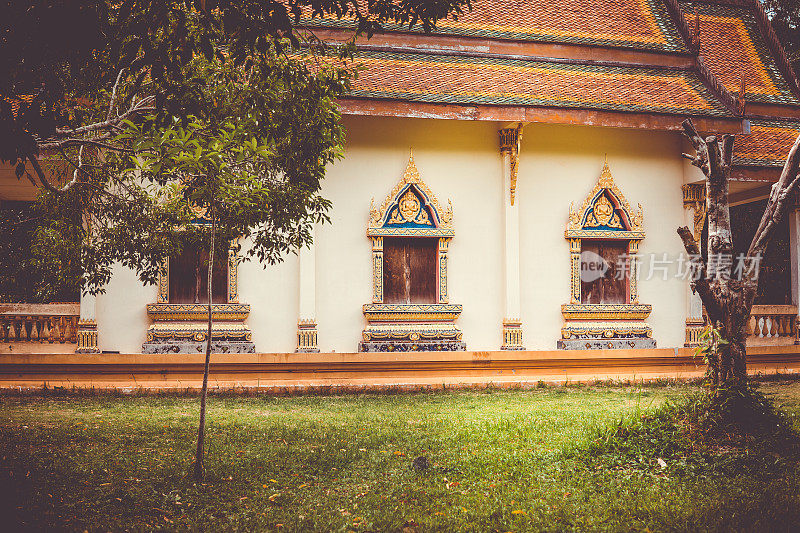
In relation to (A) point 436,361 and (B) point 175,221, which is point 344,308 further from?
(B) point 175,221

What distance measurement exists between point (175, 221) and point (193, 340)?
4.66 m

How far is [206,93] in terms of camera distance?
18.6 ft

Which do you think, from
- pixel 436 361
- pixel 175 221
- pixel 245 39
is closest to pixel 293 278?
pixel 436 361

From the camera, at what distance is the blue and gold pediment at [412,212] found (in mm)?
11438

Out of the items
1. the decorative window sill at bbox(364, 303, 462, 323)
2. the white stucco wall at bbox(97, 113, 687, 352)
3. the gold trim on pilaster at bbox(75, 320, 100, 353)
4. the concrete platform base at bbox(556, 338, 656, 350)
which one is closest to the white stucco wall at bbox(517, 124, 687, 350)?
the white stucco wall at bbox(97, 113, 687, 352)

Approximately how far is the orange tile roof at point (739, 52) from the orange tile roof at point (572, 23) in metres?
0.91

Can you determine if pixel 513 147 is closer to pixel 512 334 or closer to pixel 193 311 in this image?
pixel 512 334

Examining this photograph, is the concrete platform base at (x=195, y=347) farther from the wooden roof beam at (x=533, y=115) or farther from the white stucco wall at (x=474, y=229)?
the wooden roof beam at (x=533, y=115)

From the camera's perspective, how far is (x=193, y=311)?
35.4 ft

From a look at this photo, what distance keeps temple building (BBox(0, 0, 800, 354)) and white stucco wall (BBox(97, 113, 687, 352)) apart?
3 cm

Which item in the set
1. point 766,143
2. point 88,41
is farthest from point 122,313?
point 766,143

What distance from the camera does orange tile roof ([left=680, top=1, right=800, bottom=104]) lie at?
45.4 ft

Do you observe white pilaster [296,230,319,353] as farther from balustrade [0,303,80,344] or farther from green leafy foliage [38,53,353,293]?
green leafy foliage [38,53,353,293]

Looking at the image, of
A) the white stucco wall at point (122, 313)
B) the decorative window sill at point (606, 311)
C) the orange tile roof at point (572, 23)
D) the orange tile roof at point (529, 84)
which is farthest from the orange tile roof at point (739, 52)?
the white stucco wall at point (122, 313)
